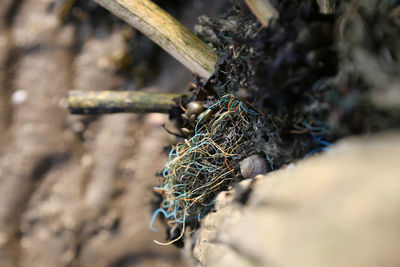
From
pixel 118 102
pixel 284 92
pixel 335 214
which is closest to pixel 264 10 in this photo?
pixel 284 92

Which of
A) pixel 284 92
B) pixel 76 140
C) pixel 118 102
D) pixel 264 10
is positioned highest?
pixel 264 10

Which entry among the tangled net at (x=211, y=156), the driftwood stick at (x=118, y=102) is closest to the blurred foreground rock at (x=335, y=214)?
the tangled net at (x=211, y=156)

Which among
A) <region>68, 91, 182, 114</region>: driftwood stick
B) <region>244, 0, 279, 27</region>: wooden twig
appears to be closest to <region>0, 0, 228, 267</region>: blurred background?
<region>68, 91, 182, 114</region>: driftwood stick

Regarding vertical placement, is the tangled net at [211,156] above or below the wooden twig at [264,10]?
below

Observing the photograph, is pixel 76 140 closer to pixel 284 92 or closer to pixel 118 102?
pixel 118 102

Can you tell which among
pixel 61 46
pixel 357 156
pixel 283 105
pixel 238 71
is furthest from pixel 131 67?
pixel 357 156

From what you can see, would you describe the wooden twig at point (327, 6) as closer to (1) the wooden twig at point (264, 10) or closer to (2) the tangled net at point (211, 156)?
(1) the wooden twig at point (264, 10)

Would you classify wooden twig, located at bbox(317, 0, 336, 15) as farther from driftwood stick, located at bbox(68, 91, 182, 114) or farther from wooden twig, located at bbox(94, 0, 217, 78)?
driftwood stick, located at bbox(68, 91, 182, 114)
